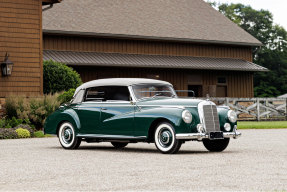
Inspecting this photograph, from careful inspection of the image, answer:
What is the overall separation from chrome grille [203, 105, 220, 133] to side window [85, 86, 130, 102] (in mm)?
2046

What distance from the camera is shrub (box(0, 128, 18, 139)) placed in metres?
17.0

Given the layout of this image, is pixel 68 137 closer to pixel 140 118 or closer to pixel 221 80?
pixel 140 118

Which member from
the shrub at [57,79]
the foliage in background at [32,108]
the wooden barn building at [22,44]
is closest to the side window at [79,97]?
the foliage in background at [32,108]

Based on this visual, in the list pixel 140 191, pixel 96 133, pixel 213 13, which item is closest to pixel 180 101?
pixel 96 133

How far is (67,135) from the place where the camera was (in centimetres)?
1282

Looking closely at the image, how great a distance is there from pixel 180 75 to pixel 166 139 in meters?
23.4

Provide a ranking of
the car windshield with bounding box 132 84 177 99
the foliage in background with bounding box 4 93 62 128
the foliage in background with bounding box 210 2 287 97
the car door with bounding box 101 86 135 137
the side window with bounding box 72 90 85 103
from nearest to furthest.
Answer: the car door with bounding box 101 86 135 137 → the car windshield with bounding box 132 84 177 99 → the side window with bounding box 72 90 85 103 → the foliage in background with bounding box 4 93 62 128 → the foliage in background with bounding box 210 2 287 97

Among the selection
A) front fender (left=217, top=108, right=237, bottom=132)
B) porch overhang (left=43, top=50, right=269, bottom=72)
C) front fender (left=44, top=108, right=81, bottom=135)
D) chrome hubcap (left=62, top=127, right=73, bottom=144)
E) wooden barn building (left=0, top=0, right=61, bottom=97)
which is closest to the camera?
front fender (left=217, top=108, right=237, bottom=132)

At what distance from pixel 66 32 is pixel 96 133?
58.5 feet

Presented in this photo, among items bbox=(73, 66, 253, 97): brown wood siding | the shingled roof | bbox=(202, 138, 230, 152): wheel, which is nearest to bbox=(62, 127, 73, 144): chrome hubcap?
bbox=(202, 138, 230, 152): wheel

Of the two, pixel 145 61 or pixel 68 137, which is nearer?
pixel 68 137

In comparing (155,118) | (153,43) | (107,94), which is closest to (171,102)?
(155,118)

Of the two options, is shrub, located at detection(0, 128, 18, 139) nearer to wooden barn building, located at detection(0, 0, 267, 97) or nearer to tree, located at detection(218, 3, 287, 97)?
wooden barn building, located at detection(0, 0, 267, 97)

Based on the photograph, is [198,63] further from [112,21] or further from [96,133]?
[96,133]
